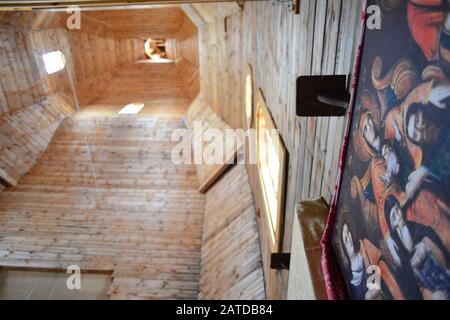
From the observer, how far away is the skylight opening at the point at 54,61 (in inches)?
385

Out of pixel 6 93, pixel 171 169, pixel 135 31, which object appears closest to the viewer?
pixel 6 93

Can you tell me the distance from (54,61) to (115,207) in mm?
5690

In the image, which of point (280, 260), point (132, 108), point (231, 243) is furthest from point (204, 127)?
point (280, 260)

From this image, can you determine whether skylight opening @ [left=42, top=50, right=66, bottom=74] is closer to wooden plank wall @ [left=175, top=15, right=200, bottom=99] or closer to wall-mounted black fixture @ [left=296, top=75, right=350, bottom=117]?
wooden plank wall @ [left=175, top=15, right=200, bottom=99]

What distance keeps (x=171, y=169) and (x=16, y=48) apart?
513 cm

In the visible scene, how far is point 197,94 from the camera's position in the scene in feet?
37.0

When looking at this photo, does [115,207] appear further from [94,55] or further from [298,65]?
[94,55]

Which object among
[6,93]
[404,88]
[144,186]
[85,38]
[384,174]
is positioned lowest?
[144,186]

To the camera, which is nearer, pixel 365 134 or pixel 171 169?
pixel 365 134

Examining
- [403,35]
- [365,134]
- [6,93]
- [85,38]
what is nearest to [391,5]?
[403,35]

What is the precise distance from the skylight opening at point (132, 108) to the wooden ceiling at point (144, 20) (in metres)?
3.13

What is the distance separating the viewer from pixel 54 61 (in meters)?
10.2

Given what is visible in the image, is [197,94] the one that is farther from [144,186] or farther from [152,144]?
[144,186]

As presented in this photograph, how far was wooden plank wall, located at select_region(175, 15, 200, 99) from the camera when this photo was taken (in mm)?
11582
